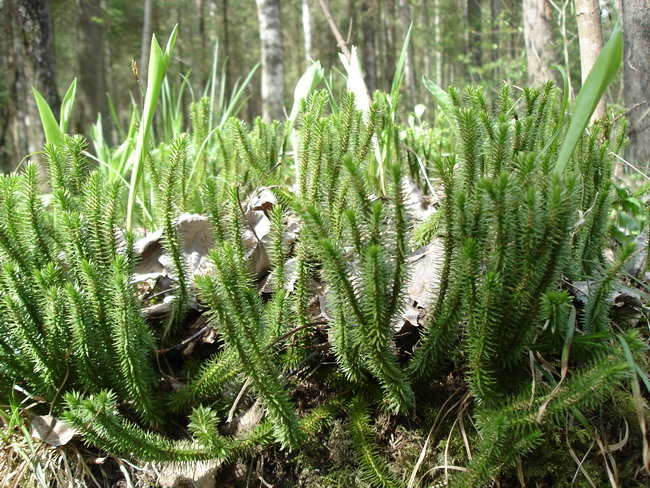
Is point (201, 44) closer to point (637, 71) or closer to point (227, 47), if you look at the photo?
point (227, 47)

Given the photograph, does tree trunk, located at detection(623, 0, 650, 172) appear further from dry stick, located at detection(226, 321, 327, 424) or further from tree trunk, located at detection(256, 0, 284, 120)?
Answer: tree trunk, located at detection(256, 0, 284, 120)

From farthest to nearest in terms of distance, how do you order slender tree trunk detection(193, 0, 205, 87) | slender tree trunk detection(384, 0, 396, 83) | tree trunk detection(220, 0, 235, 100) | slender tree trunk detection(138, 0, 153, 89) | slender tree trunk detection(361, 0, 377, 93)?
slender tree trunk detection(384, 0, 396, 83), tree trunk detection(220, 0, 235, 100), slender tree trunk detection(361, 0, 377, 93), slender tree trunk detection(193, 0, 205, 87), slender tree trunk detection(138, 0, 153, 89)

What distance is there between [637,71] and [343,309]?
12.7 feet

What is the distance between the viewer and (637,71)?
384cm

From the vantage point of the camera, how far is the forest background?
12.6ft

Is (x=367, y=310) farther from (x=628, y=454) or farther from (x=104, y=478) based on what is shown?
(x=104, y=478)

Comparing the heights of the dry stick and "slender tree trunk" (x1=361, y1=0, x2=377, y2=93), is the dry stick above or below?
below

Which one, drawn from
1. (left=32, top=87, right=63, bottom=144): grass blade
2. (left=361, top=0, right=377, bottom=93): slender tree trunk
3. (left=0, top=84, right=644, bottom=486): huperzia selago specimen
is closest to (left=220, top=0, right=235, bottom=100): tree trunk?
(left=361, top=0, right=377, bottom=93): slender tree trunk

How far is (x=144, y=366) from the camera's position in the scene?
1.41 meters

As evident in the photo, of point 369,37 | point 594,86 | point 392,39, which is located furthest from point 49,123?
point 392,39

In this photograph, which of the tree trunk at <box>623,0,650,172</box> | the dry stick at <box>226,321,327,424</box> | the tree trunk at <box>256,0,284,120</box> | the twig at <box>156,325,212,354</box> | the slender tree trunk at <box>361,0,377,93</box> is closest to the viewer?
the dry stick at <box>226,321,327,424</box>

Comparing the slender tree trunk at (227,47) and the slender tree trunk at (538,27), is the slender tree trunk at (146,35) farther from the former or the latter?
the slender tree trunk at (538,27)

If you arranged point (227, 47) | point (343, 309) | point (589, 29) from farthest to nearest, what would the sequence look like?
point (227, 47) → point (589, 29) → point (343, 309)

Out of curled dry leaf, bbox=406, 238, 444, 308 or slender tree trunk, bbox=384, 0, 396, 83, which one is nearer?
curled dry leaf, bbox=406, 238, 444, 308
